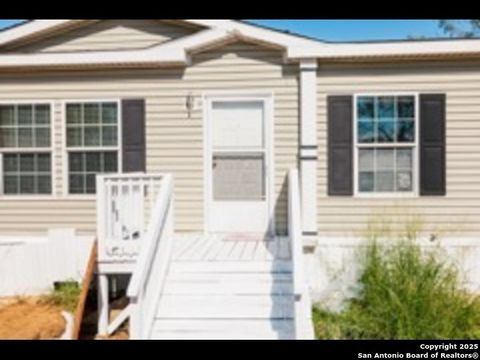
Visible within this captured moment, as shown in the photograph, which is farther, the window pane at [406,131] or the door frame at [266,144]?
the door frame at [266,144]

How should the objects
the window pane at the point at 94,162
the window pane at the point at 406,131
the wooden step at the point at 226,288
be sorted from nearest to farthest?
the wooden step at the point at 226,288
the window pane at the point at 406,131
the window pane at the point at 94,162

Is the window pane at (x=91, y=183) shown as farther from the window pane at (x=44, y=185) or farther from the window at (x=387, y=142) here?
the window at (x=387, y=142)

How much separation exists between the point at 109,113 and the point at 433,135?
459 cm

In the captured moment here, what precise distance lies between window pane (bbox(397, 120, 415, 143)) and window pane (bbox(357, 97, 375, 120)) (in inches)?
15.7

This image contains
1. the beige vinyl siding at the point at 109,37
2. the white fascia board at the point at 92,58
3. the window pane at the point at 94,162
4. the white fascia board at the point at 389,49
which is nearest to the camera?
the white fascia board at the point at 389,49

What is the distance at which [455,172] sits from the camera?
680 cm

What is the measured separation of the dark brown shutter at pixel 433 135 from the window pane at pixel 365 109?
0.65m

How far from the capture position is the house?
6750mm

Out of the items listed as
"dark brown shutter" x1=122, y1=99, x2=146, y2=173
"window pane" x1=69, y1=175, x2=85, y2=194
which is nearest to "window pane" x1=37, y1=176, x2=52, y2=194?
"window pane" x1=69, y1=175, x2=85, y2=194

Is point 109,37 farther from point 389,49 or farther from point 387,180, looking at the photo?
point 387,180

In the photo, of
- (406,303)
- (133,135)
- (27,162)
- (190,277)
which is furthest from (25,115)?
(406,303)

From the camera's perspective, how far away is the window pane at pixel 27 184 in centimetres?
733

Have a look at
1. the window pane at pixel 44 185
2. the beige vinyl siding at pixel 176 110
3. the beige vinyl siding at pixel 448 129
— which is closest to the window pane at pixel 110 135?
the beige vinyl siding at pixel 176 110

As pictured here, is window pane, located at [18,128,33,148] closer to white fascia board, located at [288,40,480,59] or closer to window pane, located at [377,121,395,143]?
white fascia board, located at [288,40,480,59]
